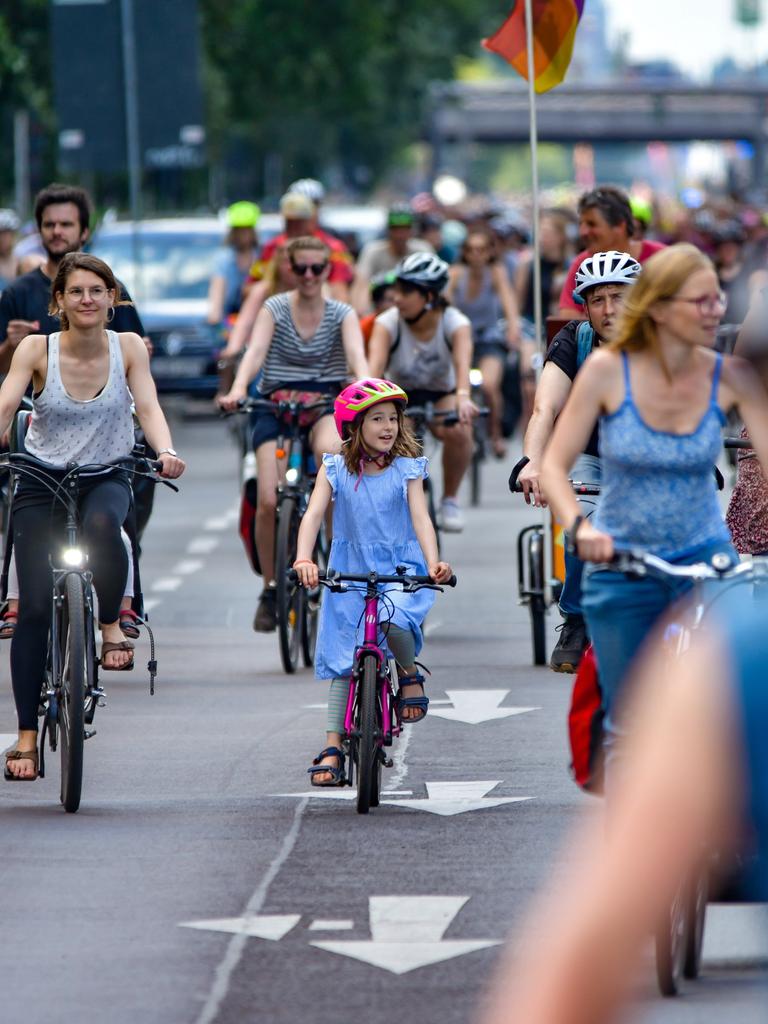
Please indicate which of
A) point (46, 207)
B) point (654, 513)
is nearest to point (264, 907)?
point (654, 513)

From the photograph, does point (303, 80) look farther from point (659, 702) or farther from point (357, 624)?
point (659, 702)

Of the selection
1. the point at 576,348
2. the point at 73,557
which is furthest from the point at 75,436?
the point at 576,348

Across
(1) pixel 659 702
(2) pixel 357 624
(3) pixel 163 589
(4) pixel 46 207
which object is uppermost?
(4) pixel 46 207

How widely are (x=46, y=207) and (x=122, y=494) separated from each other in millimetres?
2690

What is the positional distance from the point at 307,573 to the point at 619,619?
234 cm

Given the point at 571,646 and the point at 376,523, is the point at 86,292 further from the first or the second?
the point at 571,646

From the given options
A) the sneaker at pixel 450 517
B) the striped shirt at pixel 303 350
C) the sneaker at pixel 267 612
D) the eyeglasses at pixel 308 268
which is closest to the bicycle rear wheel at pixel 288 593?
the sneaker at pixel 267 612

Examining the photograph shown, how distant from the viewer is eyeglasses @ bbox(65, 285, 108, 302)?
28.9 feet

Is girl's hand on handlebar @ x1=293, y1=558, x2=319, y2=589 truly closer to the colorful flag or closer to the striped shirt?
the striped shirt

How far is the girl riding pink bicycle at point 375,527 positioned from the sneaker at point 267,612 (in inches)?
123

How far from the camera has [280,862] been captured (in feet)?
24.8

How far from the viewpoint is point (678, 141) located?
12700cm

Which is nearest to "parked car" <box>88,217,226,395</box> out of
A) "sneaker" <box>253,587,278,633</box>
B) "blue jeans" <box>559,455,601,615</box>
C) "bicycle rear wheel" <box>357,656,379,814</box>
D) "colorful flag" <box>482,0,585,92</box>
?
"colorful flag" <box>482,0,585,92</box>

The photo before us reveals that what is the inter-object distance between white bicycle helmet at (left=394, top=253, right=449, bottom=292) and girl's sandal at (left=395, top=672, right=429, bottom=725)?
430cm
